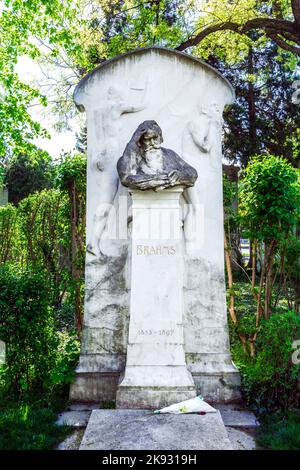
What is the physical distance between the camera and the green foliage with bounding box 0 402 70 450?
3.73m

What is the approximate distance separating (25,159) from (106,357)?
23195 mm

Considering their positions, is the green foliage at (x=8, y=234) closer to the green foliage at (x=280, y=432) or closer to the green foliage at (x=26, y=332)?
the green foliage at (x=26, y=332)

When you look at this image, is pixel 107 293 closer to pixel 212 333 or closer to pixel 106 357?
pixel 106 357

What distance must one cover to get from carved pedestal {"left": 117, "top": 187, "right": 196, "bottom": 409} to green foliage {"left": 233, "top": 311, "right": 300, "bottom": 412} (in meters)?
0.77

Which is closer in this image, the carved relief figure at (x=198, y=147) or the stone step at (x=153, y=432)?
the stone step at (x=153, y=432)

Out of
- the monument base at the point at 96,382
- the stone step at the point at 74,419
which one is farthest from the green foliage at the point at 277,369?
the stone step at the point at 74,419

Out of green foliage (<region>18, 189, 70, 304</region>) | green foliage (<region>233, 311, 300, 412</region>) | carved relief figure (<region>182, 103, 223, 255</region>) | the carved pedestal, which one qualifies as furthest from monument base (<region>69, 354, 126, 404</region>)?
green foliage (<region>18, 189, 70, 304</region>)

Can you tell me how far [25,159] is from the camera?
26.4m

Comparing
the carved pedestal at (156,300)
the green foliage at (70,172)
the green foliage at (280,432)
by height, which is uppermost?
the green foliage at (70,172)

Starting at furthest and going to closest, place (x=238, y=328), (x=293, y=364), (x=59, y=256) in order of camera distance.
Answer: (x=59, y=256)
(x=238, y=328)
(x=293, y=364)

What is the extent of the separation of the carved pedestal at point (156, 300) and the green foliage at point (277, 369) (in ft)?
2.54

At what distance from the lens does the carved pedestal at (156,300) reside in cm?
439
